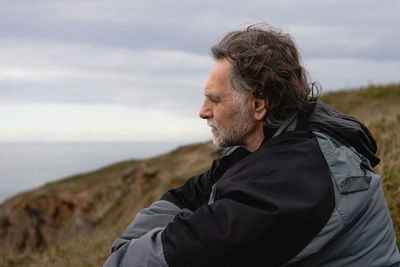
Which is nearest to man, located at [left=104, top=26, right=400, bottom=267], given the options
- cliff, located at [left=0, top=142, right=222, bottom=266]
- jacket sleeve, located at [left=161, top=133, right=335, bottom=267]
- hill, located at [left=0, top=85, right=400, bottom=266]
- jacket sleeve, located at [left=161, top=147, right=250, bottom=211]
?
jacket sleeve, located at [left=161, top=133, right=335, bottom=267]

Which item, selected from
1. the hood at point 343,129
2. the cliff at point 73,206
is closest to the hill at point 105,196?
the cliff at point 73,206

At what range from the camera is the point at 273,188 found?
2148mm

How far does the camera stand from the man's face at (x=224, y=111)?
2.75 metres

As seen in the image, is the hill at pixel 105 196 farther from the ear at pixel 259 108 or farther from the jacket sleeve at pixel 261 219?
the jacket sleeve at pixel 261 219

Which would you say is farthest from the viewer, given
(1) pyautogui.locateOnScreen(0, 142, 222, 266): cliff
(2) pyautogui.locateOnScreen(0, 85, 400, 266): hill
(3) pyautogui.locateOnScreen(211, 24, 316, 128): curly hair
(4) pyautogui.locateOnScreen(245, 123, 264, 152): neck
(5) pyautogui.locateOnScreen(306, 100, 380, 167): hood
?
(1) pyautogui.locateOnScreen(0, 142, 222, 266): cliff

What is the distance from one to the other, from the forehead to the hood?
53cm

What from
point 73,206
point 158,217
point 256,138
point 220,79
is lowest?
point 73,206

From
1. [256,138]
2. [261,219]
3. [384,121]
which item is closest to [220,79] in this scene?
[256,138]

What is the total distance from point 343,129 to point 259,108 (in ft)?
1.66

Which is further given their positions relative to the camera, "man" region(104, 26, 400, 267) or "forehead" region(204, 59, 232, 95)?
"forehead" region(204, 59, 232, 95)

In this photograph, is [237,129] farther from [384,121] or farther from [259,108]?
[384,121]

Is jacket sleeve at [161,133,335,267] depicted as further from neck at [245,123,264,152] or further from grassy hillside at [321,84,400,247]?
grassy hillside at [321,84,400,247]

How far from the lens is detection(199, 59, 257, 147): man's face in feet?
9.03

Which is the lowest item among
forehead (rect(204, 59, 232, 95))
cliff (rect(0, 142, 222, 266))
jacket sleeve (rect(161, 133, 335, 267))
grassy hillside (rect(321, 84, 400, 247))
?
cliff (rect(0, 142, 222, 266))
